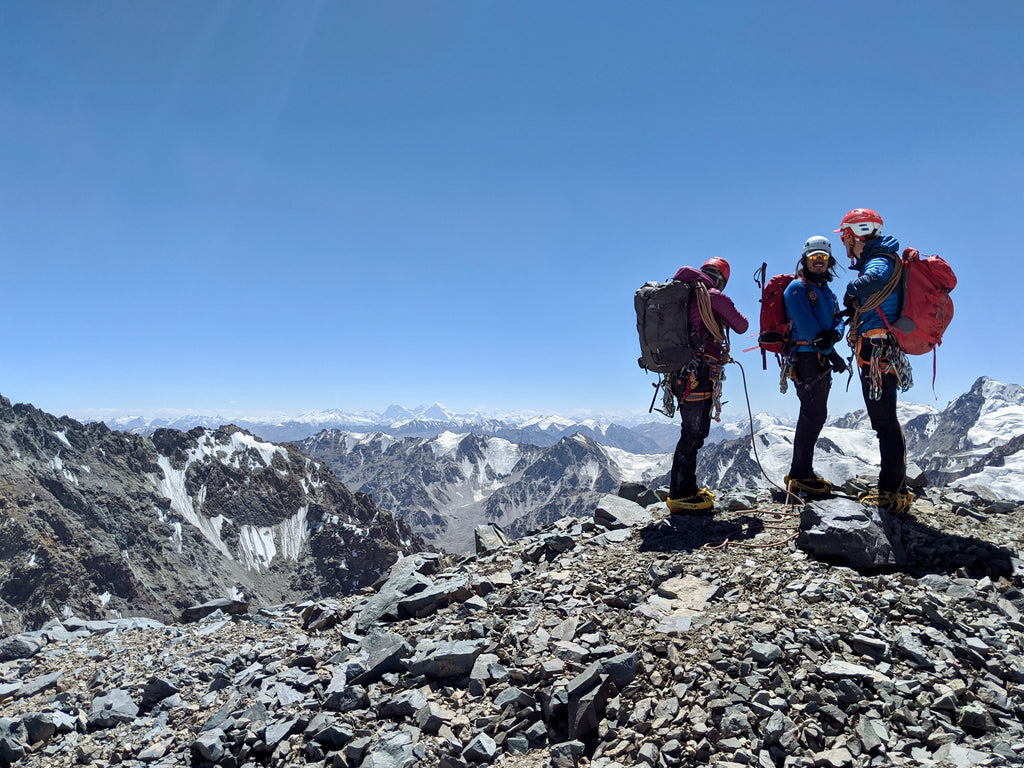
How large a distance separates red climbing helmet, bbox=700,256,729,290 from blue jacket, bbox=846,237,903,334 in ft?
7.56

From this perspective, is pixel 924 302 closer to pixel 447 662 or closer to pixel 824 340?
pixel 824 340

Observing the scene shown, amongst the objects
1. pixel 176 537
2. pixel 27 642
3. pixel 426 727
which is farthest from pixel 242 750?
pixel 176 537

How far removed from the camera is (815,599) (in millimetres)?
6742

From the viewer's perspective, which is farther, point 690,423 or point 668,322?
point 690,423

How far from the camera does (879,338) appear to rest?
9.57 meters

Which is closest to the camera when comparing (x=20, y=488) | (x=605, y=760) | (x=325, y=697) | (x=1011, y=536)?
(x=605, y=760)

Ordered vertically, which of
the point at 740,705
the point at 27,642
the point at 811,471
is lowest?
the point at 27,642

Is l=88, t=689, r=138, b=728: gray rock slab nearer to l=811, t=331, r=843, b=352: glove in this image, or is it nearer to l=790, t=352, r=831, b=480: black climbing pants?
l=790, t=352, r=831, b=480: black climbing pants

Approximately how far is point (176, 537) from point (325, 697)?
747 ft

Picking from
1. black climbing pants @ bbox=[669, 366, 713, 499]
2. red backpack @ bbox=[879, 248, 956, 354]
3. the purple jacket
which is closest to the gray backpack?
the purple jacket

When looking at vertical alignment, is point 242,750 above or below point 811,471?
below

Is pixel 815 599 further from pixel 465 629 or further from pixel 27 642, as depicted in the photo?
pixel 27 642

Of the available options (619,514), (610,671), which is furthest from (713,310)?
A: (610,671)

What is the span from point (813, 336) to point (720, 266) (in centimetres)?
229
